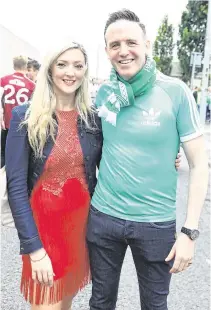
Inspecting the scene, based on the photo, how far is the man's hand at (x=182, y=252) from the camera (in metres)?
1.82

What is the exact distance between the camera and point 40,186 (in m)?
1.97

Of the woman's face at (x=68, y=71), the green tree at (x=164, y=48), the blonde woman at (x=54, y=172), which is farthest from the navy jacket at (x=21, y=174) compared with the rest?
the green tree at (x=164, y=48)

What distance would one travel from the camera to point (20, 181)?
6.10 feet

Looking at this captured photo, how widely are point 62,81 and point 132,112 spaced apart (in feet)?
1.20

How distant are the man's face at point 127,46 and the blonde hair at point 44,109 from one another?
20cm

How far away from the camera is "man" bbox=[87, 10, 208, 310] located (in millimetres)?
1824

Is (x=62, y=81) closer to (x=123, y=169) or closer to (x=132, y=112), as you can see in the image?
(x=132, y=112)

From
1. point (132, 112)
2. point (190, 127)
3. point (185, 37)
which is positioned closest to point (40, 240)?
point (132, 112)

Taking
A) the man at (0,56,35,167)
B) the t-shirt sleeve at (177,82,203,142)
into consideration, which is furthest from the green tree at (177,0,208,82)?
the t-shirt sleeve at (177,82,203,142)

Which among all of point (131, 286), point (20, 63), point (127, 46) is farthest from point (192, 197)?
point (20, 63)

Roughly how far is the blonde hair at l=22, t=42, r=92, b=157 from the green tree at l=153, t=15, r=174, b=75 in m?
43.9

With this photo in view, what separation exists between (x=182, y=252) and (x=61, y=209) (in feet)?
1.92

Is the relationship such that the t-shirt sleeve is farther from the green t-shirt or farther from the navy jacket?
the navy jacket

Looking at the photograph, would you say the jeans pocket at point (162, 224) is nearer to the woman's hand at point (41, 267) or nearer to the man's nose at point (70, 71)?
the woman's hand at point (41, 267)
